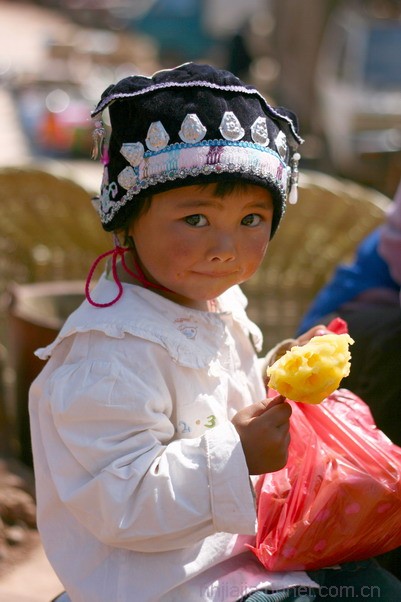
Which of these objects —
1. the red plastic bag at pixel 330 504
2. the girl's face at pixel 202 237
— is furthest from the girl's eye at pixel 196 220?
the red plastic bag at pixel 330 504

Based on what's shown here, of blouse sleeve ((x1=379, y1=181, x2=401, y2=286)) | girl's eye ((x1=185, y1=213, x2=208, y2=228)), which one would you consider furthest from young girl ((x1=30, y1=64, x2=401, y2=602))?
blouse sleeve ((x1=379, y1=181, x2=401, y2=286))

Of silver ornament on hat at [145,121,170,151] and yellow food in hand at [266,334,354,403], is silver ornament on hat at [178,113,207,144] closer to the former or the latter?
silver ornament on hat at [145,121,170,151]

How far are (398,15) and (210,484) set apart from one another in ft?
41.6

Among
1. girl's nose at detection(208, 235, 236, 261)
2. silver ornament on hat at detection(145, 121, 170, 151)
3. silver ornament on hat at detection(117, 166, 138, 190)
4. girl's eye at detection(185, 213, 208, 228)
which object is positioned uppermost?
silver ornament on hat at detection(145, 121, 170, 151)

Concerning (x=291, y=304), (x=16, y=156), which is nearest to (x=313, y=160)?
(x=16, y=156)

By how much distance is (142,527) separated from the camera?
1.76 meters

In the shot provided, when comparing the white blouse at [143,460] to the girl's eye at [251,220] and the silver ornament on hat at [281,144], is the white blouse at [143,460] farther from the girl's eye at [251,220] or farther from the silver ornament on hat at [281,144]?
the silver ornament on hat at [281,144]

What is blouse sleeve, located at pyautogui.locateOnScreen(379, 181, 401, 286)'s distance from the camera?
2889 millimetres

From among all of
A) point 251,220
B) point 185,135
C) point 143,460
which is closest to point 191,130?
point 185,135

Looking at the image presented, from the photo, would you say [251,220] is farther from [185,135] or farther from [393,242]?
[393,242]

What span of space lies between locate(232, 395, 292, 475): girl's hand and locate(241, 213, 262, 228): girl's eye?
337mm

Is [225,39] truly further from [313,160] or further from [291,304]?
[291,304]

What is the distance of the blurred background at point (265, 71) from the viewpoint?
31.2 feet

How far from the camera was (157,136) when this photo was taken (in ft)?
6.01
